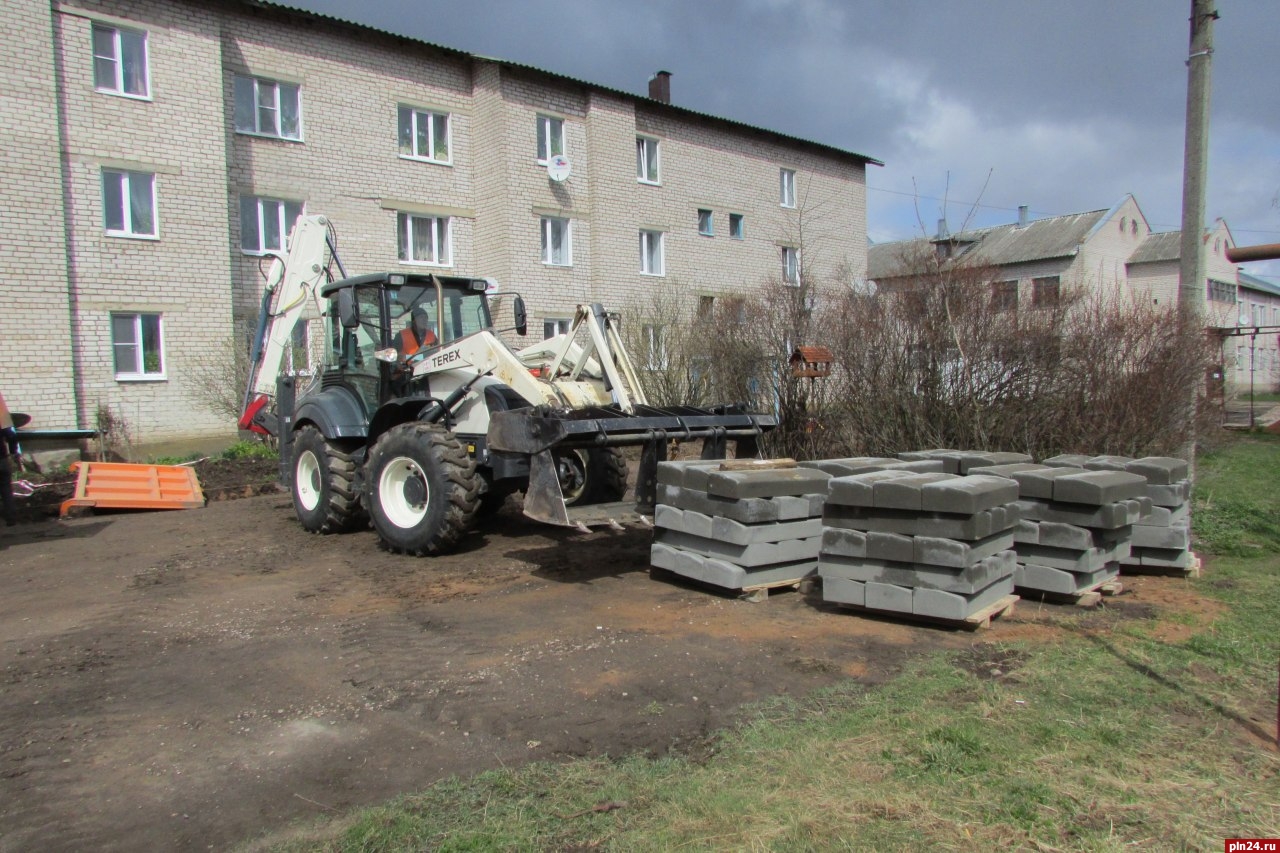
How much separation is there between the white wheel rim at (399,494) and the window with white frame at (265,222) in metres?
13.0

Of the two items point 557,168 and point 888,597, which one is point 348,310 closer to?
point 888,597

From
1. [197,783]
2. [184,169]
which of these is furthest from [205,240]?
[197,783]

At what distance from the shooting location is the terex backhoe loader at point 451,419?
6984 mm

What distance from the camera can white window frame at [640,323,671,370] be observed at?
53.1 ft

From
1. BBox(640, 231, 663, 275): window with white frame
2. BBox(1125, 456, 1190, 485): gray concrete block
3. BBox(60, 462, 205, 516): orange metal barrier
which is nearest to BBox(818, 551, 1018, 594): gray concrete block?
BBox(1125, 456, 1190, 485): gray concrete block

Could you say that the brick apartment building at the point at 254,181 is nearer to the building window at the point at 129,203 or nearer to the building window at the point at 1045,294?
the building window at the point at 129,203

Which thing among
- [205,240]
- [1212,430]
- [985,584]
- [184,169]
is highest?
[184,169]

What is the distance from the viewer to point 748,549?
21.0ft

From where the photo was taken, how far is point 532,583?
7.19 m

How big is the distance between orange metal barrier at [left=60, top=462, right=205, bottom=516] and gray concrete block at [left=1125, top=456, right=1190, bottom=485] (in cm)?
1146

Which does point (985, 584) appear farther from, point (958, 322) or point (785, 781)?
point (958, 322)

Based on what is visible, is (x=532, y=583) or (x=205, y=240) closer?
(x=532, y=583)

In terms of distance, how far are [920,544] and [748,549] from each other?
126 cm

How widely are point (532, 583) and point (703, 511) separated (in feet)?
5.26
